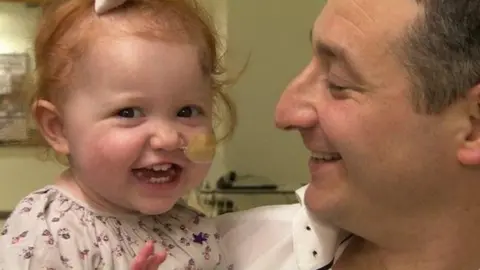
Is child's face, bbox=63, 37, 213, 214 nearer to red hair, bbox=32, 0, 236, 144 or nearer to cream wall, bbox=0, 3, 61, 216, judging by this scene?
red hair, bbox=32, 0, 236, 144

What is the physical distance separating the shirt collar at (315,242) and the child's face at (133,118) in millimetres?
229

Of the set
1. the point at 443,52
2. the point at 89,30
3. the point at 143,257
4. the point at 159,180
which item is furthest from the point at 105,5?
the point at 443,52

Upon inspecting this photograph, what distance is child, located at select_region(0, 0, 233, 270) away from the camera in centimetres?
104

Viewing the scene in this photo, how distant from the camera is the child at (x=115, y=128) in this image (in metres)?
1.04

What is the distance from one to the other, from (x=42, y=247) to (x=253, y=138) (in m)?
1.11

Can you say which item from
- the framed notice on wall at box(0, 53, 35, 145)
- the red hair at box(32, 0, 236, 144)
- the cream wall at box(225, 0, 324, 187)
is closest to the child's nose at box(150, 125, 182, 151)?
the red hair at box(32, 0, 236, 144)

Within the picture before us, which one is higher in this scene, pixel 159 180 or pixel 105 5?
pixel 105 5

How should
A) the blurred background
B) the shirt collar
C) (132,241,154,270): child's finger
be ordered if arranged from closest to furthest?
(132,241,154,270): child's finger < the shirt collar < the blurred background

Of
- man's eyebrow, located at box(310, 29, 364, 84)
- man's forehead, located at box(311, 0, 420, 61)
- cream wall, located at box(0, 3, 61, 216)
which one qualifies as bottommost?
cream wall, located at box(0, 3, 61, 216)

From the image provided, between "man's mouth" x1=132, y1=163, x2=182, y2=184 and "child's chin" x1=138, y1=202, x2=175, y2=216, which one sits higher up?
"man's mouth" x1=132, y1=163, x2=182, y2=184

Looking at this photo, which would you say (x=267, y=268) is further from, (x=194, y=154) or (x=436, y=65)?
(x=436, y=65)

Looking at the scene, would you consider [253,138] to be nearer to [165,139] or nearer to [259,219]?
[259,219]

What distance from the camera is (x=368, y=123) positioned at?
1021 mm

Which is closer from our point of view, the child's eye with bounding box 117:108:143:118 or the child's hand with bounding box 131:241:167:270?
the child's hand with bounding box 131:241:167:270
